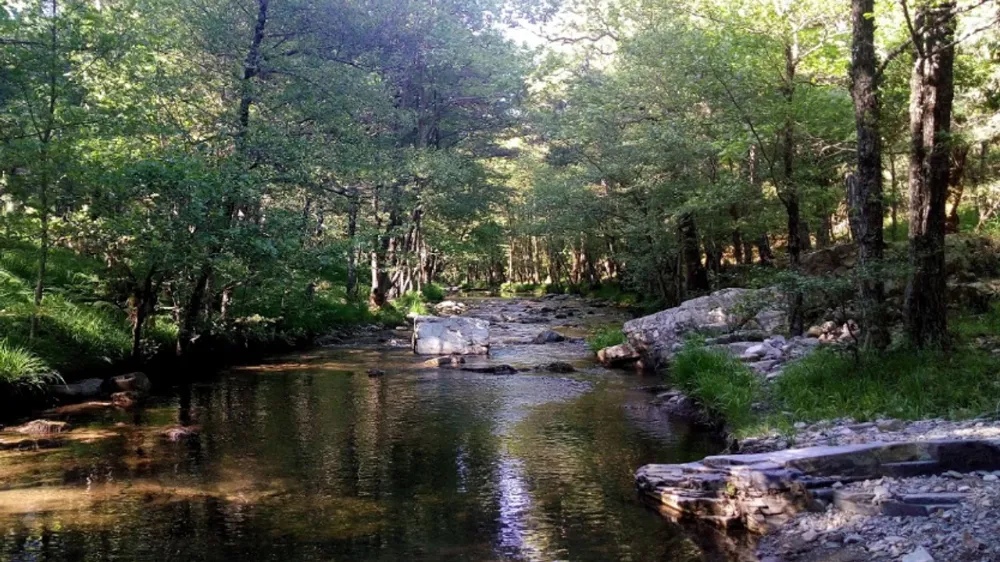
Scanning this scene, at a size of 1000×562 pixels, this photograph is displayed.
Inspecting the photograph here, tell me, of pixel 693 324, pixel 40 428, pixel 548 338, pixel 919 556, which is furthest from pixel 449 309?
pixel 919 556

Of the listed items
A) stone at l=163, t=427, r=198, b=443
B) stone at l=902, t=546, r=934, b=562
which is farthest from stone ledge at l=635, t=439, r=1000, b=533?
stone at l=163, t=427, r=198, b=443

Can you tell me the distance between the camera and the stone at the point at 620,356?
61.1 ft

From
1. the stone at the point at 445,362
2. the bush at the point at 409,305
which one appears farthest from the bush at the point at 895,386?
the bush at the point at 409,305

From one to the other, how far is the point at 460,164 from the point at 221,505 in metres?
22.4

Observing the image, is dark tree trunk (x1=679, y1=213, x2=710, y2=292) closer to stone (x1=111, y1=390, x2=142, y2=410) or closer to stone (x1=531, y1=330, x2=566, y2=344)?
stone (x1=531, y1=330, x2=566, y2=344)

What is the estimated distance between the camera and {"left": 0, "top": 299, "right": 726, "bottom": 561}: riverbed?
6.83m

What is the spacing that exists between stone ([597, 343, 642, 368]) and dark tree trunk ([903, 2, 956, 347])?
8.86 meters

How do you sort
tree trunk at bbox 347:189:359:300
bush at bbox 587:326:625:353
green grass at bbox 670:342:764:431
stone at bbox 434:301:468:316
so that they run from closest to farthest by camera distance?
green grass at bbox 670:342:764:431 → tree trunk at bbox 347:189:359:300 → bush at bbox 587:326:625:353 → stone at bbox 434:301:468:316

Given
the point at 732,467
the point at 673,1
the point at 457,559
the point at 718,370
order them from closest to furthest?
the point at 457,559, the point at 732,467, the point at 718,370, the point at 673,1

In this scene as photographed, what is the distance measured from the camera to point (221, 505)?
314 inches

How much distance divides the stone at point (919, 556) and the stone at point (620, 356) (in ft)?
42.9

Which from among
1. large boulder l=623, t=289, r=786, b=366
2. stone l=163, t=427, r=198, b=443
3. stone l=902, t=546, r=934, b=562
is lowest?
stone l=902, t=546, r=934, b=562

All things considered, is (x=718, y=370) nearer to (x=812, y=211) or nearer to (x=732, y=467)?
(x=732, y=467)

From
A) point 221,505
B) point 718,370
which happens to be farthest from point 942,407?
point 221,505
